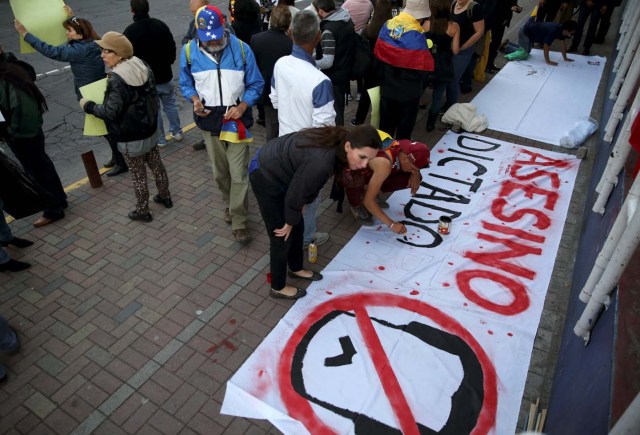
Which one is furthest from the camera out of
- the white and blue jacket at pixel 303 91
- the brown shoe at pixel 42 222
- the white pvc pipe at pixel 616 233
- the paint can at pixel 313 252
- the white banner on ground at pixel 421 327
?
the brown shoe at pixel 42 222

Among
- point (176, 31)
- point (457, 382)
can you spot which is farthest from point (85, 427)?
point (176, 31)

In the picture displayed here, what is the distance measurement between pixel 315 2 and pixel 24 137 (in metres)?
3.34

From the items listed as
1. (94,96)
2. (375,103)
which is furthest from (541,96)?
(94,96)

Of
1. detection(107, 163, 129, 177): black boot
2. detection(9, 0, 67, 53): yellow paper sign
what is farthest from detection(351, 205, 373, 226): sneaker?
detection(9, 0, 67, 53): yellow paper sign

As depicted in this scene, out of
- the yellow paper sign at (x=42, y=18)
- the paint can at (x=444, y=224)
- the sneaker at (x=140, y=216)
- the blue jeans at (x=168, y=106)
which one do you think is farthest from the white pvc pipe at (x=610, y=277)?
the yellow paper sign at (x=42, y=18)

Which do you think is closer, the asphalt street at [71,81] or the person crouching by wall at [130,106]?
the person crouching by wall at [130,106]

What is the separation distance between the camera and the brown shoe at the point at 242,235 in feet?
15.3

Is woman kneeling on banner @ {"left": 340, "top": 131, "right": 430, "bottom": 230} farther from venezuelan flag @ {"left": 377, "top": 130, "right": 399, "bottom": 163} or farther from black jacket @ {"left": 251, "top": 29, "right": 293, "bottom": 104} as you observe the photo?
black jacket @ {"left": 251, "top": 29, "right": 293, "bottom": 104}

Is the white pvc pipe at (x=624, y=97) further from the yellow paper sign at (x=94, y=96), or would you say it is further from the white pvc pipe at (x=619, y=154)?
the yellow paper sign at (x=94, y=96)

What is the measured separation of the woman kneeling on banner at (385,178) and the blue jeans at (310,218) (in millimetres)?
344

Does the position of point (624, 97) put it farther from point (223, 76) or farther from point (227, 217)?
point (227, 217)

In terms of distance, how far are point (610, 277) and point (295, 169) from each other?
2.02 metres

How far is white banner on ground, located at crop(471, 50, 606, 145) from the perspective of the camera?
7102mm

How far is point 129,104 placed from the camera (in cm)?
431
